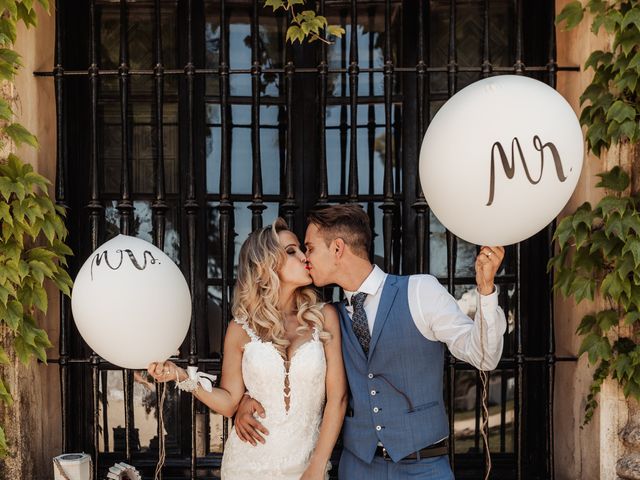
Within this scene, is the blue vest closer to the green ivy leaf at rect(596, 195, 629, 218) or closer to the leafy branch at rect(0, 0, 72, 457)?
the green ivy leaf at rect(596, 195, 629, 218)

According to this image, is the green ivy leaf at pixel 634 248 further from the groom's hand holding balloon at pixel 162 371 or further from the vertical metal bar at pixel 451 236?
the groom's hand holding balloon at pixel 162 371

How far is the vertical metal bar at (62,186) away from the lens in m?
3.14

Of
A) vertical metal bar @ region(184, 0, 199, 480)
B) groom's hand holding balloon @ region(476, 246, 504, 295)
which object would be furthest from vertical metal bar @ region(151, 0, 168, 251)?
groom's hand holding balloon @ region(476, 246, 504, 295)

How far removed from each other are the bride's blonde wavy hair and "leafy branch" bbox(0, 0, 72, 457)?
0.78 metres

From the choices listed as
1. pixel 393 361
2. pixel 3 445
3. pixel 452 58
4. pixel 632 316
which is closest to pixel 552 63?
pixel 452 58

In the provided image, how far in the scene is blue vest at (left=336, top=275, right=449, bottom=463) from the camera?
2549 mm

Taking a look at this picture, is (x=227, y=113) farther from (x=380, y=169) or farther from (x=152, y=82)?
(x=380, y=169)

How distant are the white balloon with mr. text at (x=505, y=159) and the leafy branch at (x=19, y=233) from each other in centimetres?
165

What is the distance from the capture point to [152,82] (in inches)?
137

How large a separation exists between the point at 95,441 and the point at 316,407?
1084mm

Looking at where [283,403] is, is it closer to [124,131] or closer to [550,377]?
[550,377]

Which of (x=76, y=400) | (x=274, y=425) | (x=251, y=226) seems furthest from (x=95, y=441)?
(x=251, y=226)

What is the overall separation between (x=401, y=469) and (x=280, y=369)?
1.89 ft

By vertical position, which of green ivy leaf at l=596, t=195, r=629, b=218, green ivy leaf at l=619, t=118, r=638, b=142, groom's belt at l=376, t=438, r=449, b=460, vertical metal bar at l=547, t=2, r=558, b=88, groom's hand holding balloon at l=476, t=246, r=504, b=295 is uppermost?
vertical metal bar at l=547, t=2, r=558, b=88
